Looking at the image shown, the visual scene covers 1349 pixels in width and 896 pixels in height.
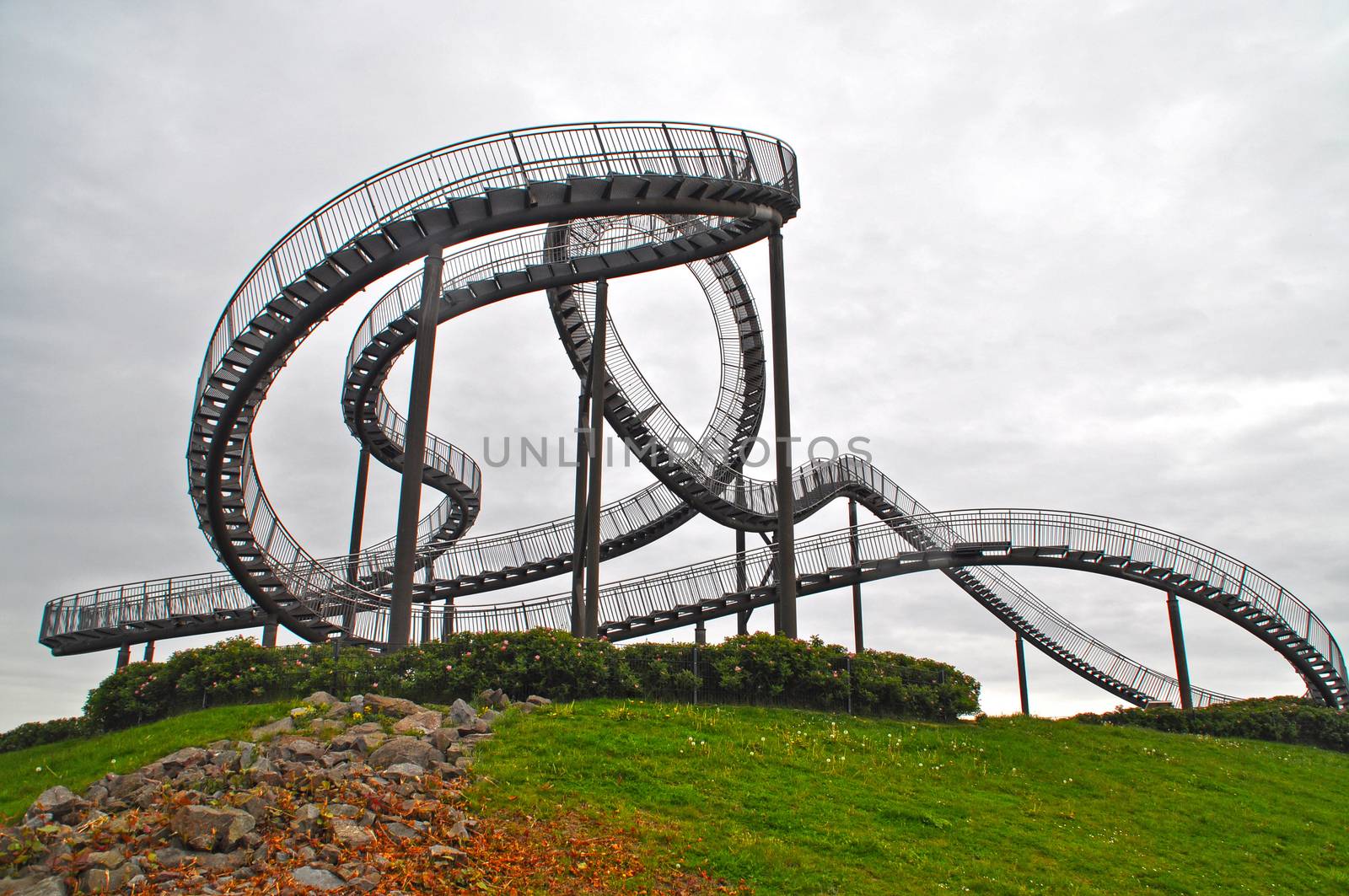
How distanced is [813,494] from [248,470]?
1642cm

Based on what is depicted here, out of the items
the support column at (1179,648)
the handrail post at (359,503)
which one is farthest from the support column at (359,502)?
the support column at (1179,648)

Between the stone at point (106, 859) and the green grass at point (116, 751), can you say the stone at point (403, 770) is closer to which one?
the stone at point (106, 859)

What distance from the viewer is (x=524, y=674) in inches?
631

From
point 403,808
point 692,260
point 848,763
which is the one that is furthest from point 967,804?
point 692,260

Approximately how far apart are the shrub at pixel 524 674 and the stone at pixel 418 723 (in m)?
2.25

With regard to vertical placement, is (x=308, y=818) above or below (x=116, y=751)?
below

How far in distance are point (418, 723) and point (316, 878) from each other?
15.1 ft

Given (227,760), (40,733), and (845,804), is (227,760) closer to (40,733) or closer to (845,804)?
(845,804)

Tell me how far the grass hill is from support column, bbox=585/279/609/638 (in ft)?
20.7

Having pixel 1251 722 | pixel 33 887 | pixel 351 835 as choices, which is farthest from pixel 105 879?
pixel 1251 722

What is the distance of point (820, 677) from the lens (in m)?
17.5

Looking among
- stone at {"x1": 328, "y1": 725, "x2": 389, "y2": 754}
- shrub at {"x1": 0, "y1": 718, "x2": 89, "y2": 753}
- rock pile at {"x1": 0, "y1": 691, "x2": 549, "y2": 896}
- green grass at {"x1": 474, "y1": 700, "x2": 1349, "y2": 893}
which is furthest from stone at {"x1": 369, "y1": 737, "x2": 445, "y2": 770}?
shrub at {"x1": 0, "y1": 718, "x2": 89, "y2": 753}

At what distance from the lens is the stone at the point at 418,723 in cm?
1286

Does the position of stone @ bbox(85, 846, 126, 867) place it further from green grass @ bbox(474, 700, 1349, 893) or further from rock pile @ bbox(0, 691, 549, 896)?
green grass @ bbox(474, 700, 1349, 893)
